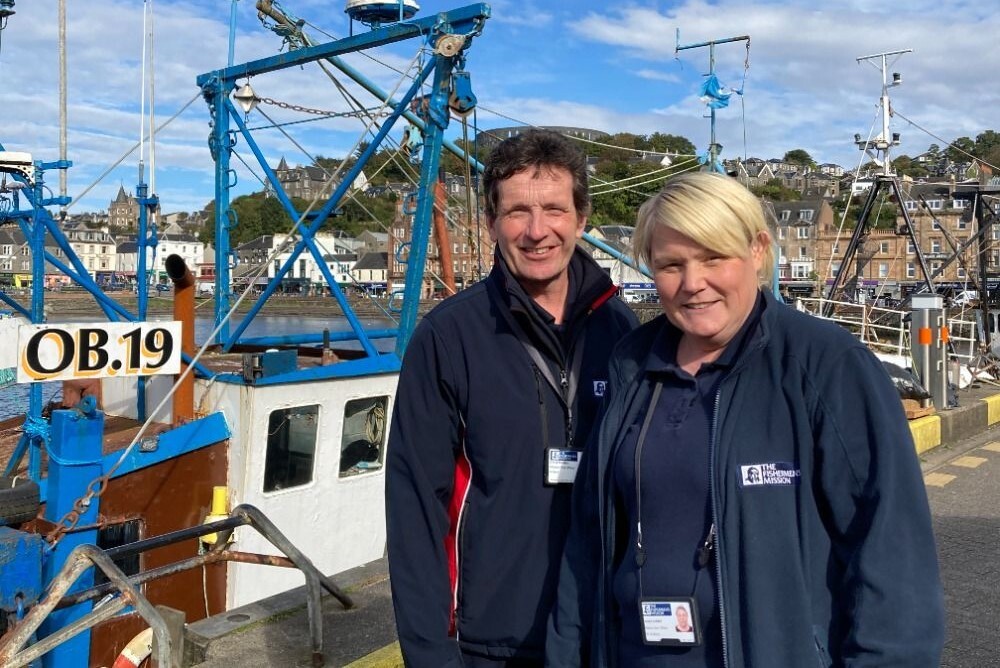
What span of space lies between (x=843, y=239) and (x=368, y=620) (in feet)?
269

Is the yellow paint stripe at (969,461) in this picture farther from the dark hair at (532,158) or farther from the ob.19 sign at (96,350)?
the dark hair at (532,158)

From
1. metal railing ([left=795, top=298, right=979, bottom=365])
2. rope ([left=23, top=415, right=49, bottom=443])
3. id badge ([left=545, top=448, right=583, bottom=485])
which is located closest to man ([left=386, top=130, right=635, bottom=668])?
id badge ([left=545, top=448, right=583, bottom=485])

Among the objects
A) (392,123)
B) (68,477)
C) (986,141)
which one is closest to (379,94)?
(392,123)

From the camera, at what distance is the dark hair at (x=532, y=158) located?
243 cm

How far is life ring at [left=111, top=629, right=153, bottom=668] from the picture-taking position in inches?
197

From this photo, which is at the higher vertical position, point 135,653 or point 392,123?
point 392,123

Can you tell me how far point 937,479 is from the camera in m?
8.04

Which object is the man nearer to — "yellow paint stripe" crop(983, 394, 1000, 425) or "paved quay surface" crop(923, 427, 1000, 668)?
"paved quay surface" crop(923, 427, 1000, 668)

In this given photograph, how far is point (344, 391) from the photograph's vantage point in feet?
25.6

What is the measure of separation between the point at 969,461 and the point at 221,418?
23.0 ft

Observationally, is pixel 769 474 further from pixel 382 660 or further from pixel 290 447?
pixel 290 447

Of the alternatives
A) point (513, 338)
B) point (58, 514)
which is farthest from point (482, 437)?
point (58, 514)

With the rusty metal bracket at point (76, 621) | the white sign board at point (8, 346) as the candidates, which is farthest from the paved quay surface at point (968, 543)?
the white sign board at point (8, 346)

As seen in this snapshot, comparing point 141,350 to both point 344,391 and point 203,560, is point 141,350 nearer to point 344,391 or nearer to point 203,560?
point 203,560
